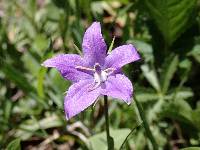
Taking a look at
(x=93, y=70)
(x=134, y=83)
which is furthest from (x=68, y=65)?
(x=134, y=83)

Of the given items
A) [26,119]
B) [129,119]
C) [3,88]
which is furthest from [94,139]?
[3,88]

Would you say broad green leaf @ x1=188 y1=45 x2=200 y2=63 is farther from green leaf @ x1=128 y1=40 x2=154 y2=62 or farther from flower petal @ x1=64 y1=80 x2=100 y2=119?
flower petal @ x1=64 y1=80 x2=100 y2=119

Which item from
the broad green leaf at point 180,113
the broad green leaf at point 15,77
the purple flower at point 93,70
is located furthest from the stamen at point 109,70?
the broad green leaf at point 15,77

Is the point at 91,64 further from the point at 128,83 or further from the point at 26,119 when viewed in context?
the point at 26,119

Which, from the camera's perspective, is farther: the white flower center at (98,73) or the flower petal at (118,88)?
the white flower center at (98,73)

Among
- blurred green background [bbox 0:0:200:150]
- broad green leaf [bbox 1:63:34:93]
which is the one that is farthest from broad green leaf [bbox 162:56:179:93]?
broad green leaf [bbox 1:63:34:93]

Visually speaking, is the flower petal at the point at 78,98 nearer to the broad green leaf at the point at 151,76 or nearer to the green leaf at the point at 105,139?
the green leaf at the point at 105,139
